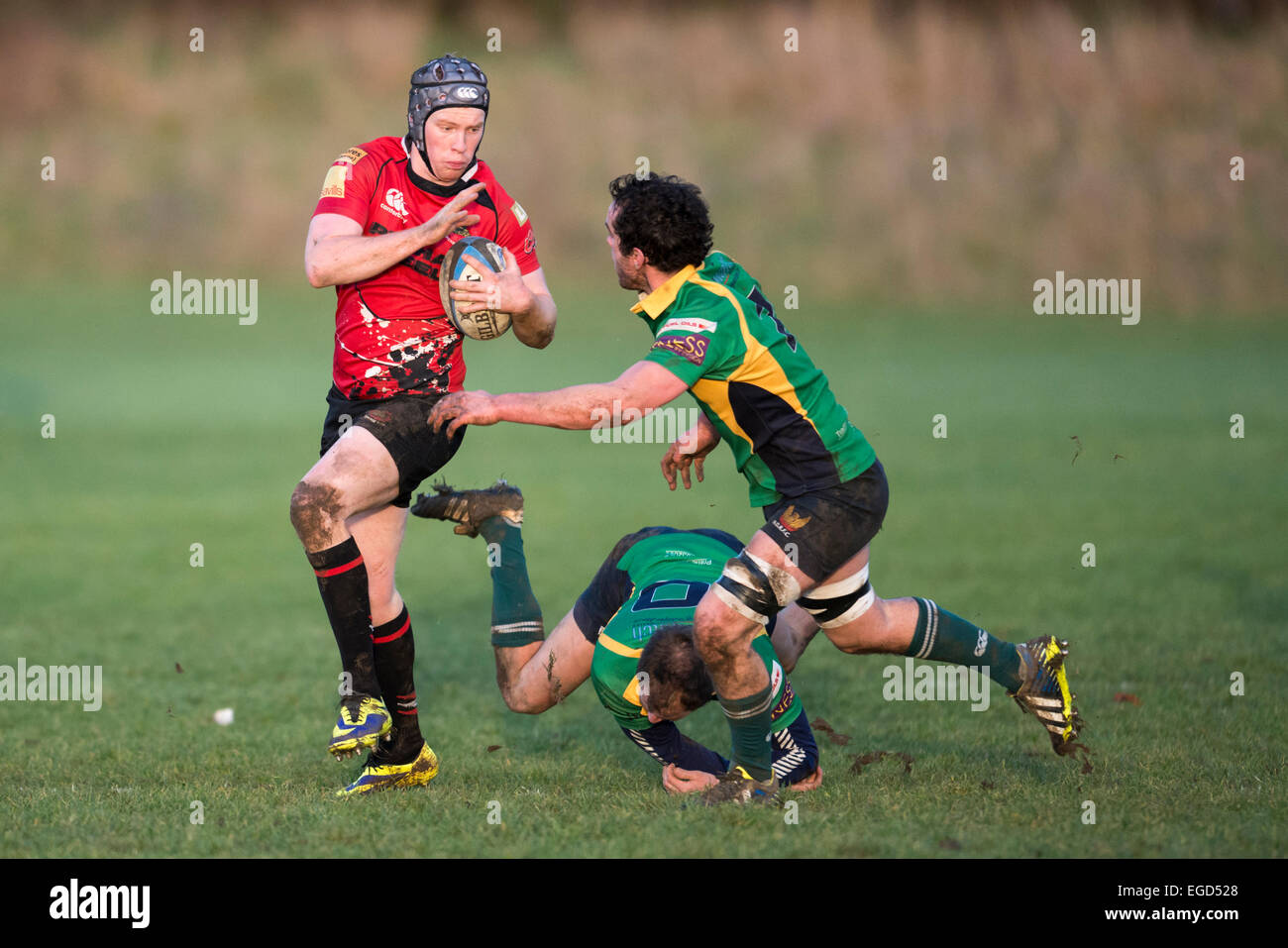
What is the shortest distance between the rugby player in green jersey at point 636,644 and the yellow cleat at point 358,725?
0.88 metres

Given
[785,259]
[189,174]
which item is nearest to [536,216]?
[785,259]

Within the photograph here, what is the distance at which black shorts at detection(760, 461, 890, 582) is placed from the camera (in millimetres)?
5727

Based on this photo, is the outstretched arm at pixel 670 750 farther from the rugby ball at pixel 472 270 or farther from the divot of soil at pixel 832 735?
the rugby ball at pixel 472 270

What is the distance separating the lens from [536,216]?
35188 mm

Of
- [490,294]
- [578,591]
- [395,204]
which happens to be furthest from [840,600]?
[578,591]

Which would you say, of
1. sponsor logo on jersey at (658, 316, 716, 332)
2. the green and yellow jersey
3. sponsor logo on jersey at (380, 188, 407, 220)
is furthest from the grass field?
sponsor logo on jersey at (380, 188, 407, 220)

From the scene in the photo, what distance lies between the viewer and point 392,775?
6.20m

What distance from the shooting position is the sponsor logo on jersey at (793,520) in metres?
5.75

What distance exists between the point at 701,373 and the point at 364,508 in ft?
4.94

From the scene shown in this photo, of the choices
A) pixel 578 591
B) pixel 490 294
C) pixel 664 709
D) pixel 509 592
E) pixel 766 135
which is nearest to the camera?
pixel 664 709

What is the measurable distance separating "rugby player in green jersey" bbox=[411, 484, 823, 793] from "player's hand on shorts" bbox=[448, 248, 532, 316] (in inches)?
42.4

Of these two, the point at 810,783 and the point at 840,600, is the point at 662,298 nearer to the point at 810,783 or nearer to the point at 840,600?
the point at 840,600

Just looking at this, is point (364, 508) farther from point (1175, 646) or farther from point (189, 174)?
point (189, 174)

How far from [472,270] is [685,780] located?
7.31ft
